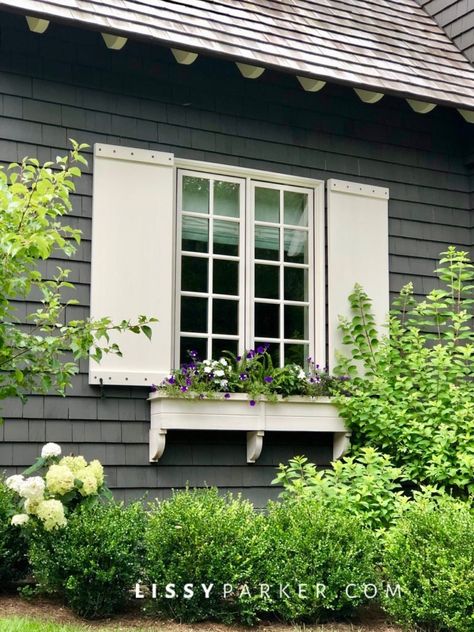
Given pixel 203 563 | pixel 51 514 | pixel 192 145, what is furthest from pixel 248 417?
pixel 192 145

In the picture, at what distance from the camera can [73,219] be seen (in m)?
5.73

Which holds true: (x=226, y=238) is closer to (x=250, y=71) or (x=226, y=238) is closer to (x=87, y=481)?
(x=250, y=71)

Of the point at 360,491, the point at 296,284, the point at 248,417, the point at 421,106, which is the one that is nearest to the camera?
the point at 360,491

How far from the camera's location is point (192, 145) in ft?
20.5

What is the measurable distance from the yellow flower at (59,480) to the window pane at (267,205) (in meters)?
2.67

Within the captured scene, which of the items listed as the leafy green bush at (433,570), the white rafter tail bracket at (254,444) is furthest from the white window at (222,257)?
the leafy green bush at (433,570)

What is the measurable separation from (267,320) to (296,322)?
0.25m

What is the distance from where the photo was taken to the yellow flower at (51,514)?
440 cm

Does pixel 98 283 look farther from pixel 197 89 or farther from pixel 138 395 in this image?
pixel 197 89

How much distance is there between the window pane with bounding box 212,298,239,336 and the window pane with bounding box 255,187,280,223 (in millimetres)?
704

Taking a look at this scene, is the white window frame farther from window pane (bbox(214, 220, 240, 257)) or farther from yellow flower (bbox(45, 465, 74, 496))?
yellow flower (bbox(45, 465, 74, 496))

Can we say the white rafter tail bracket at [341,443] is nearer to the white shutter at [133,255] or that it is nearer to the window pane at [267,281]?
the window pane at [267,281]

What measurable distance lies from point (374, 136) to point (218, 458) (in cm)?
287

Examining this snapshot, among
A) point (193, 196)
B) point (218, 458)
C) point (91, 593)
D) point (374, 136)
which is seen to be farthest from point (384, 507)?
point (374, 136)
